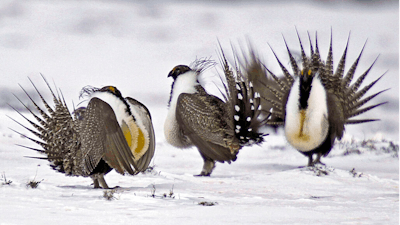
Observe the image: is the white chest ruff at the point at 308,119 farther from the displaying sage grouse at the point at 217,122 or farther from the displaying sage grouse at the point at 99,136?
the displaying sage grouse at the point at 99,136

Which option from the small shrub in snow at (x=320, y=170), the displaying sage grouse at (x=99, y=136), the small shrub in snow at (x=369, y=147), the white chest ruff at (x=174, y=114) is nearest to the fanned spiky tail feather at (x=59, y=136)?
the displaying sage grouse at (x=99, y=136)

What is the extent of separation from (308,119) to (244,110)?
0.74 metres

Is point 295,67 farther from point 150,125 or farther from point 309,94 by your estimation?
point 150,125

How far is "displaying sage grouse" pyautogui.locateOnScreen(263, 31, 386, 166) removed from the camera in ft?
14.2

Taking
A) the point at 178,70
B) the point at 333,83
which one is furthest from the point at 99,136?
the point at 333,83

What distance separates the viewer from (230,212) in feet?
7.38

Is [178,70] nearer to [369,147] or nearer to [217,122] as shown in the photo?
[217,122]

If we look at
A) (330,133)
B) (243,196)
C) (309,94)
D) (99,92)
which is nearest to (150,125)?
(99,92)

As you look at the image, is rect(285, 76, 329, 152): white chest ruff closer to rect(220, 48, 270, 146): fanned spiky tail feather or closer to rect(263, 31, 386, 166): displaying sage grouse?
rect(263, 31, 386, 166): displaying sage grouse

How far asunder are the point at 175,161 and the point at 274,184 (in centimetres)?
194

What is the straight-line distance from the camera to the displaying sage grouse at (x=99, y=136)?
2859mm

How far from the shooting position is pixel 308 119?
4.34 metres

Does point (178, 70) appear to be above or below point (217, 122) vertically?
above

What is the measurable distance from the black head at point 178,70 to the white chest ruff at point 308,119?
988 millimetres
